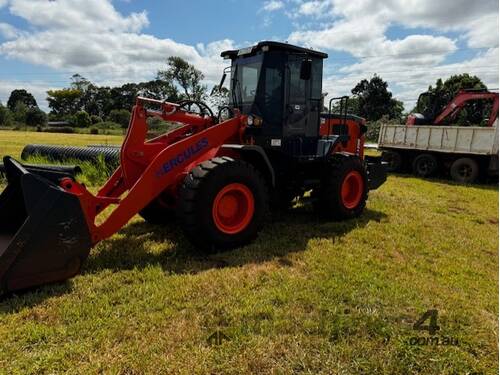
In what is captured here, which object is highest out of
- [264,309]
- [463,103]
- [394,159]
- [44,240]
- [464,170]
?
[463,103]

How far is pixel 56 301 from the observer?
11.6 ft

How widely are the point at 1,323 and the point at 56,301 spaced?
44 centimetres

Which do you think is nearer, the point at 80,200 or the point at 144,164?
the point at 80,200

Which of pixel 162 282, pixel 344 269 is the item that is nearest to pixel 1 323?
pixel 162 282

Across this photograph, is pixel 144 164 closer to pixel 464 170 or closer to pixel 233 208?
pixel 233 208

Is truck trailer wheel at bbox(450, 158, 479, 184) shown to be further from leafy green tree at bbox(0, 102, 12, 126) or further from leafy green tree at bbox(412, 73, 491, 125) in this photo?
leafy green tree at bbox(0, 102, 12, 126)

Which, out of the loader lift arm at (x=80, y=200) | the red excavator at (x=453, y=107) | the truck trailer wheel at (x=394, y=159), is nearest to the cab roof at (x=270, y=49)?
the loader lift arm at (x=80, y=200)

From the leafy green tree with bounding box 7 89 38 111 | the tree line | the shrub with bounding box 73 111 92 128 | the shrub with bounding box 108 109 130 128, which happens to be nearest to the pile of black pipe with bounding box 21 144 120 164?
the tree line

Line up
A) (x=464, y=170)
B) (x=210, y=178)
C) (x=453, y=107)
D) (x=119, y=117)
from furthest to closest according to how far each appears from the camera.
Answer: (x=119, y=117) < (x=453, y=107) < (x=464, y=170) < (x=210, y=178)

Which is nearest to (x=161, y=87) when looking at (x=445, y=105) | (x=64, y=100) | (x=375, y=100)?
(x=375, y=100)

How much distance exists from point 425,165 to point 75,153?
36.3ft

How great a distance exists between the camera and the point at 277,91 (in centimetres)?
595

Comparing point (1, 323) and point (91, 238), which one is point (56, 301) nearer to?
point (1, 323)

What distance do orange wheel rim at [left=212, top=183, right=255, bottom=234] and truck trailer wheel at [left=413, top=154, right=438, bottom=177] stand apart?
10.6 meters
